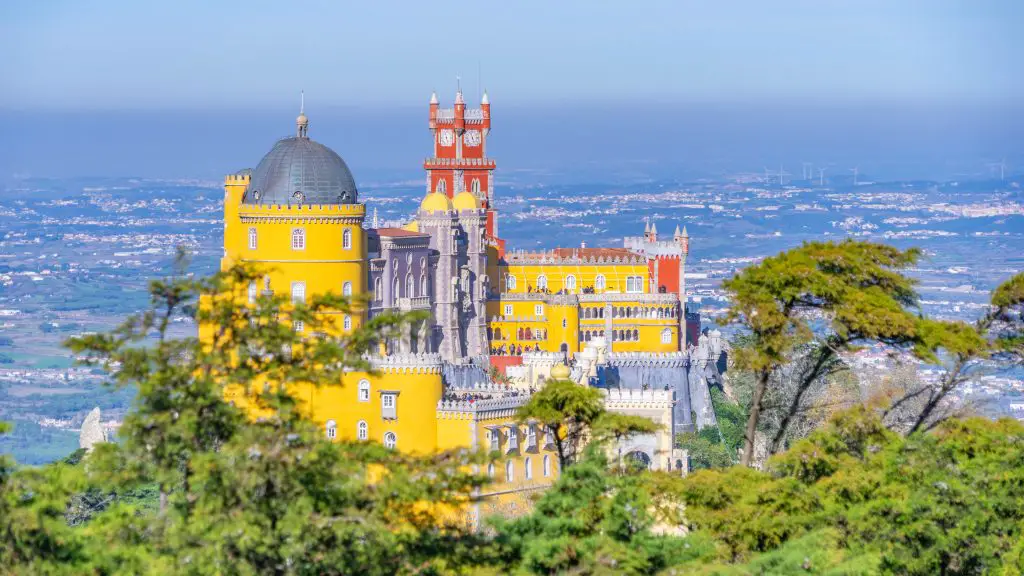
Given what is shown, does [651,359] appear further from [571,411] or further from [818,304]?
[571,411]

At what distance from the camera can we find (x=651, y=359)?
100000 mm

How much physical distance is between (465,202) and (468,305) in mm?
4801

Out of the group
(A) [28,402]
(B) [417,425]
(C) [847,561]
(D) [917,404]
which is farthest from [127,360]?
(A) [28,402]

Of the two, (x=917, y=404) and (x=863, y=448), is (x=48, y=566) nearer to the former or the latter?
(x=863, y=448)

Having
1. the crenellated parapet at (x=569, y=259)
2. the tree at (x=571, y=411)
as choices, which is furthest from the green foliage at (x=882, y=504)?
the crenellated parapet at (x=569, y=259)

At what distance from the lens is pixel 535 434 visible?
234ft

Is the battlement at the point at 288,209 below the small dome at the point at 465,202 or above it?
above

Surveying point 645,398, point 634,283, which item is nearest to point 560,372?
point 645,398

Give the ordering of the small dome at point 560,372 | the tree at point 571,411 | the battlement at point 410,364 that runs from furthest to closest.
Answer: the small dome at point 560,372, the battlement at point 410,364, the tree at point 571,411

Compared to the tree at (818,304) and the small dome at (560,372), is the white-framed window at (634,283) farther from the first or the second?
the tree at (818,304)

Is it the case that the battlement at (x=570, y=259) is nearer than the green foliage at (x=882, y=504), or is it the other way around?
the green foliage at (x=882, y=504)

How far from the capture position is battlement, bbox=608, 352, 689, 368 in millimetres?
99500

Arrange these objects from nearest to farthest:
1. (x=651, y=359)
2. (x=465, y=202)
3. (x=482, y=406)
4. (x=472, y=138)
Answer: (x=482, y=406)
(x=651, y=359)
(x=465, y=202)
(x=472, y=138)

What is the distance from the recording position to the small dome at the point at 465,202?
10069cm
